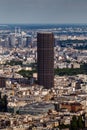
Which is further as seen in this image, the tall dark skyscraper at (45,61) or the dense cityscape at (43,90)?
the tall dark skyscraper at (45,61)

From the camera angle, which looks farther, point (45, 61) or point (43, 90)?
point (45, 61)

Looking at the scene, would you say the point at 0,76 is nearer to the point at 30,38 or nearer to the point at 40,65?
the point at 40,65

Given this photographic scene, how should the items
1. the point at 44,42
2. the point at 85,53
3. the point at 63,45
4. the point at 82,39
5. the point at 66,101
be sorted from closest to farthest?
the point at 66,101 < the point at 44,42 < the point at 85,53 < the point at 63,45 < the point at 82,39

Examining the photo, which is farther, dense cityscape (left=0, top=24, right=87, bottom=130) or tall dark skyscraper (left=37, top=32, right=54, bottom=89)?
tall dark skyscraper (left=37, top=32, right=54, bottom=89)

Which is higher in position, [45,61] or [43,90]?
[45,61]

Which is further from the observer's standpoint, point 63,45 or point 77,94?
point 63,45

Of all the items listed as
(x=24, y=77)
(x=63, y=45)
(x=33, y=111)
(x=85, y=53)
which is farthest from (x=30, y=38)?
(x=33, y=111)
